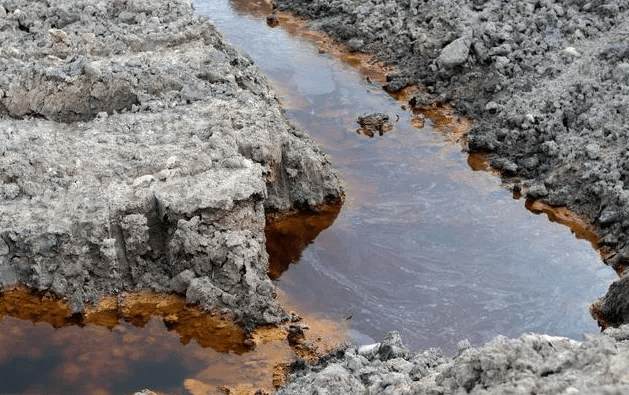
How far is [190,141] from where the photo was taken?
14.7 meters

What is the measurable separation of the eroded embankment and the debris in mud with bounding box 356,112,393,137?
1.33 m

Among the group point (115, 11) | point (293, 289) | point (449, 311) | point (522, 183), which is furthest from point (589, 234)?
point (115, 11)

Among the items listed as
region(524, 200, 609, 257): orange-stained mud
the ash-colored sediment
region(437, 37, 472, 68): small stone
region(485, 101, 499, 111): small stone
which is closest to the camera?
the ash-colored sediment

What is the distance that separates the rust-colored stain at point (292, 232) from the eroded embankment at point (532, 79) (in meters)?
4.08

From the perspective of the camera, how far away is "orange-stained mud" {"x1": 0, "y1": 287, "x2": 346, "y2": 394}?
1214 cm

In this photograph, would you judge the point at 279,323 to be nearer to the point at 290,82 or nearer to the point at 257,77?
the point at 257,77

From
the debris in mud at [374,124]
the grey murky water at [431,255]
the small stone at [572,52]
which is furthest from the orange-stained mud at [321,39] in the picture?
the small stone at [572,52]

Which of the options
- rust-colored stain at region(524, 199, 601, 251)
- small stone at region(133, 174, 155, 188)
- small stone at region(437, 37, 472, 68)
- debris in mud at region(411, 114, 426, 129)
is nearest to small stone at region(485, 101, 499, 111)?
debris in mud at region(411, 114, 426, 129)

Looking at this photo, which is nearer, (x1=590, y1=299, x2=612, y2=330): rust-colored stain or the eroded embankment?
(x1=590, y1=299, x2=612, y2=330): rust-colored stain

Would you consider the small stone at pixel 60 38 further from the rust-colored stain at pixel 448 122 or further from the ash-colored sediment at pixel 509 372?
the ash-colored sediment at pixel 509 372

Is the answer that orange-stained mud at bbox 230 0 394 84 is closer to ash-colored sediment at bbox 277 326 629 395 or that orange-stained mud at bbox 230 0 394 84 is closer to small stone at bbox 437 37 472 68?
small stone at bbox 437 37 472 68

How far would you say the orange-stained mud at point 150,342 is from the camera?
12.1 m

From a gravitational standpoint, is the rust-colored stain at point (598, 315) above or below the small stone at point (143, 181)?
above

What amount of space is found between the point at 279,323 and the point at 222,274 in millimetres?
1185
